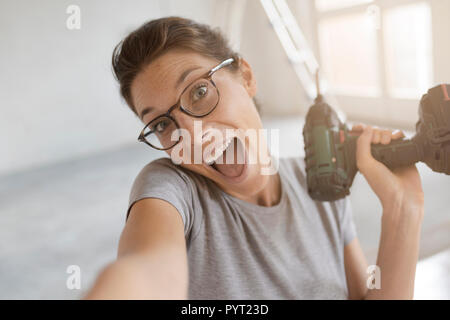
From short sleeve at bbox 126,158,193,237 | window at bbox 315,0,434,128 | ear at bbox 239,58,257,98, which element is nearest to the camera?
short sleeve at bbox 126,158,193,237

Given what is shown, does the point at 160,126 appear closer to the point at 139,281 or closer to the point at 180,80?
the point at 180,80

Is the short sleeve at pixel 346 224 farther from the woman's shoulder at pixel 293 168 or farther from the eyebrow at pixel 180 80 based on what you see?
the eyebrow at pixel 180 80

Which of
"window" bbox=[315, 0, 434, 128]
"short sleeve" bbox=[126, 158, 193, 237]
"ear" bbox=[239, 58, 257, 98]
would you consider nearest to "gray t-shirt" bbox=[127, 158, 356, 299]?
"short sleeve" bbox=[126, 158, 193, 237]

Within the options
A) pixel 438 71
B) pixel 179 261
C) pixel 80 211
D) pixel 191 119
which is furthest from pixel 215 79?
pixel 80 211

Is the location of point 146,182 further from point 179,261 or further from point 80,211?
point 80,211

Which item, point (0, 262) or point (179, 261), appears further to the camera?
point (0, 262)

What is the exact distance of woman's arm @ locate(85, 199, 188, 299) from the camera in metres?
0.22

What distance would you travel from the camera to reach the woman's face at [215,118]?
1.23 feet

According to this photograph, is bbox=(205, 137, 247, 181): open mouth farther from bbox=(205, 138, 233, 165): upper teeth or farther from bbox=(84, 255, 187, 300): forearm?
bbox=(84, 255, 187, 300): forearm

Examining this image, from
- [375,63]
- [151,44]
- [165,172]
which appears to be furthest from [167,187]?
[375,63]

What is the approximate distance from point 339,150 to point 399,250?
0.13 metres
